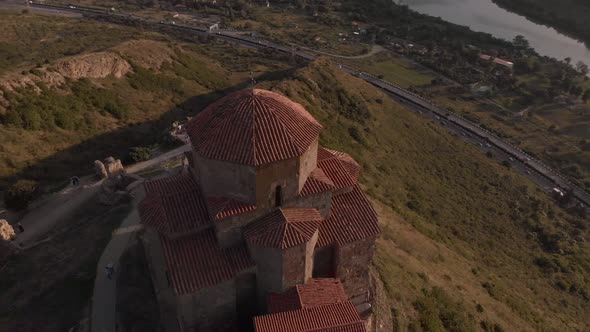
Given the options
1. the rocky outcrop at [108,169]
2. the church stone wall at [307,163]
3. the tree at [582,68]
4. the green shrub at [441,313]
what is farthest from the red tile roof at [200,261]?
the tree at [582,68]

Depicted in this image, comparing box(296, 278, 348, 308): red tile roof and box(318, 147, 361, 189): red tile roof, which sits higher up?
box(318, 147, 361, 189): red tile roof

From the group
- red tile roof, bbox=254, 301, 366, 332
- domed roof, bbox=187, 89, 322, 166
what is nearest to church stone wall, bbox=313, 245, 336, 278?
red tile roof, bbox=254, 301, 366, 332

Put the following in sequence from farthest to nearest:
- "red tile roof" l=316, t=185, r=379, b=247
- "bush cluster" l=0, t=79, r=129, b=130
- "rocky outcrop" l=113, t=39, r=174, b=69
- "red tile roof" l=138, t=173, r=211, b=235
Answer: "rocky outcrop" l=113, t=39, r=174, b=69
"bush cluster" l=0, t=79, r=129, b=130
"red tile roof" l=316, t=185, r=379, b=247
"red tile roof" l=138, t=173, r=211, b=235

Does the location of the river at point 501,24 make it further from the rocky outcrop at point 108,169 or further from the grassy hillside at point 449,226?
the rocky outcrop at point 108,169

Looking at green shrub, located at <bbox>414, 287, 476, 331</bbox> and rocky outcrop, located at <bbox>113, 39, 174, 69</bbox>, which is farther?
rocky outcrop, located at <bbox>113, 39, 174, 69</bbox>

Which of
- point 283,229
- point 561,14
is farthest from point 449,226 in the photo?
point 561,14

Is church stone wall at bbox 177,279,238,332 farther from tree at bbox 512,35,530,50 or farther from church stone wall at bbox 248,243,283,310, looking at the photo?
tree at bbox 512,35,530,50

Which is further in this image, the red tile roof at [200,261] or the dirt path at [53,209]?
the dirt path at [53,209]
